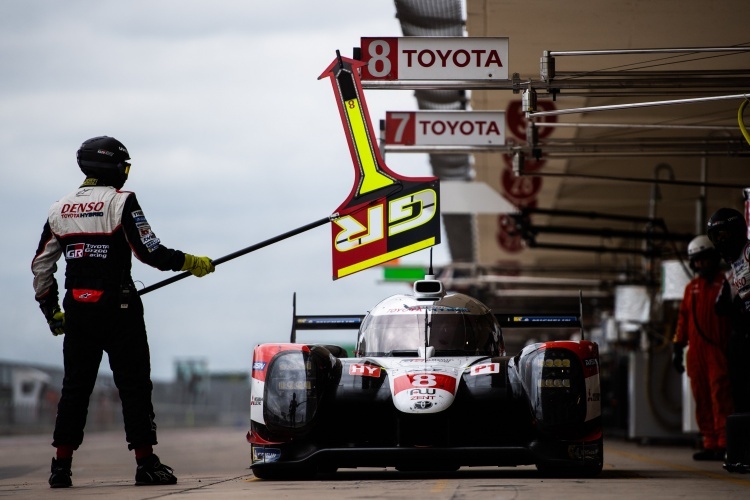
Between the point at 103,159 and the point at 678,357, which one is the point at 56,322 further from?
the point at 678,357

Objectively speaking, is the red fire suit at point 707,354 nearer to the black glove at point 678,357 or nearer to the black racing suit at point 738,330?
the black glove at point 678,357

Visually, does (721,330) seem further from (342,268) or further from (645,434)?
(645,434)

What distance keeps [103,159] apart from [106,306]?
972 millimetres

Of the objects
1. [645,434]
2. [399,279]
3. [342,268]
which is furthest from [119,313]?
[399,279]

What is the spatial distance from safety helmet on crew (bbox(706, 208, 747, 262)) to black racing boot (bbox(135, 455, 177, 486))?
4.93 metres

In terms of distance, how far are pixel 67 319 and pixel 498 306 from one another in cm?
3056

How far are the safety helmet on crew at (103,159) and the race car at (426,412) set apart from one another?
1468 mm

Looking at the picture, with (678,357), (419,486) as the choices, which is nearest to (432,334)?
(419,486)

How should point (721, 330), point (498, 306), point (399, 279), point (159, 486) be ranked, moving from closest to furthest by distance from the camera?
1. point (159, 486)
2. point (721, 330)
3. point (399, 279)
4. point (498, 306)

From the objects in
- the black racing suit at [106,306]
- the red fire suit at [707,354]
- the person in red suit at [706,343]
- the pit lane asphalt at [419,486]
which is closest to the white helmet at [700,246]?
the person in red suit at [706,343]

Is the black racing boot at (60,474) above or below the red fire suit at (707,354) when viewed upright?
below

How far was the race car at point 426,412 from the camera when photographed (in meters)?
8.66

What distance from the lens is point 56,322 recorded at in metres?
8.80

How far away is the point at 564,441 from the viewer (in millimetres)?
8758
